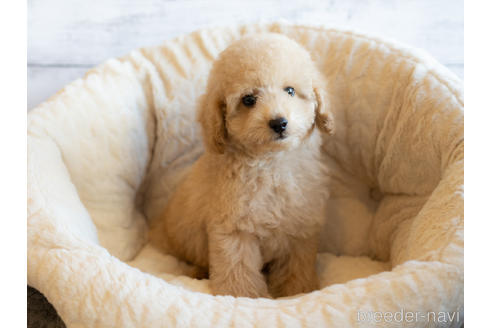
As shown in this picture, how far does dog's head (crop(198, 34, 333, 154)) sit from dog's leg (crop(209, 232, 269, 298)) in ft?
1.09

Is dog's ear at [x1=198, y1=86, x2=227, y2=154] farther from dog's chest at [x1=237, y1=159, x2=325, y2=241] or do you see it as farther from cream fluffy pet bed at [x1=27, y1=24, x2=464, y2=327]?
cream fluffy pet bed at [x1=27, y1=24, x2=464, y2=327]

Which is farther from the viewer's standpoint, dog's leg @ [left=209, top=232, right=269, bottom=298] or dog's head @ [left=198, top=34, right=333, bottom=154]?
dog's leg @ [left=209, top=232, right=269, bottom=298]

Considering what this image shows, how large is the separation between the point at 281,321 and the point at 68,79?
6.81 feet

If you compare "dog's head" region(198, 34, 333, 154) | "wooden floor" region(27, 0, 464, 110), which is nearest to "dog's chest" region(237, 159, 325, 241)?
Answer: "dog's head" region(198, 34, 333, 154)

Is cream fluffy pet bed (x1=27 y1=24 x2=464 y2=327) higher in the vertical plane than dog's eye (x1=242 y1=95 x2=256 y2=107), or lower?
lower

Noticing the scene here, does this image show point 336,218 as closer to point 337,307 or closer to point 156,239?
point 156,239

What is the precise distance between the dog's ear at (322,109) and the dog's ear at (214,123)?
33 cm

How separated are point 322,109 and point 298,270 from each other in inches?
25.1

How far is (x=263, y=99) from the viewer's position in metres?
1.50

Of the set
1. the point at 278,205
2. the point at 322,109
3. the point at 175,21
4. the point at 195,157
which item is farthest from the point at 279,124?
the point at 175,21

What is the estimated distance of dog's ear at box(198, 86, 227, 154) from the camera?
156 cm

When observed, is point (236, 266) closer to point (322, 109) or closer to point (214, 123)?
point (214, 123)

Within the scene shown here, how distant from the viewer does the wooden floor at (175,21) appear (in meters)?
2.50

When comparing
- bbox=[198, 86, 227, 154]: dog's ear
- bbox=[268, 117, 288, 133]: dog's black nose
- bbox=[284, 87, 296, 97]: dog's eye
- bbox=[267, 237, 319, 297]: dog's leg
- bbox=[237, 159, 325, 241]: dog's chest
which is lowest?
bbox=[267, 237, 319, 297]: dog's leg
